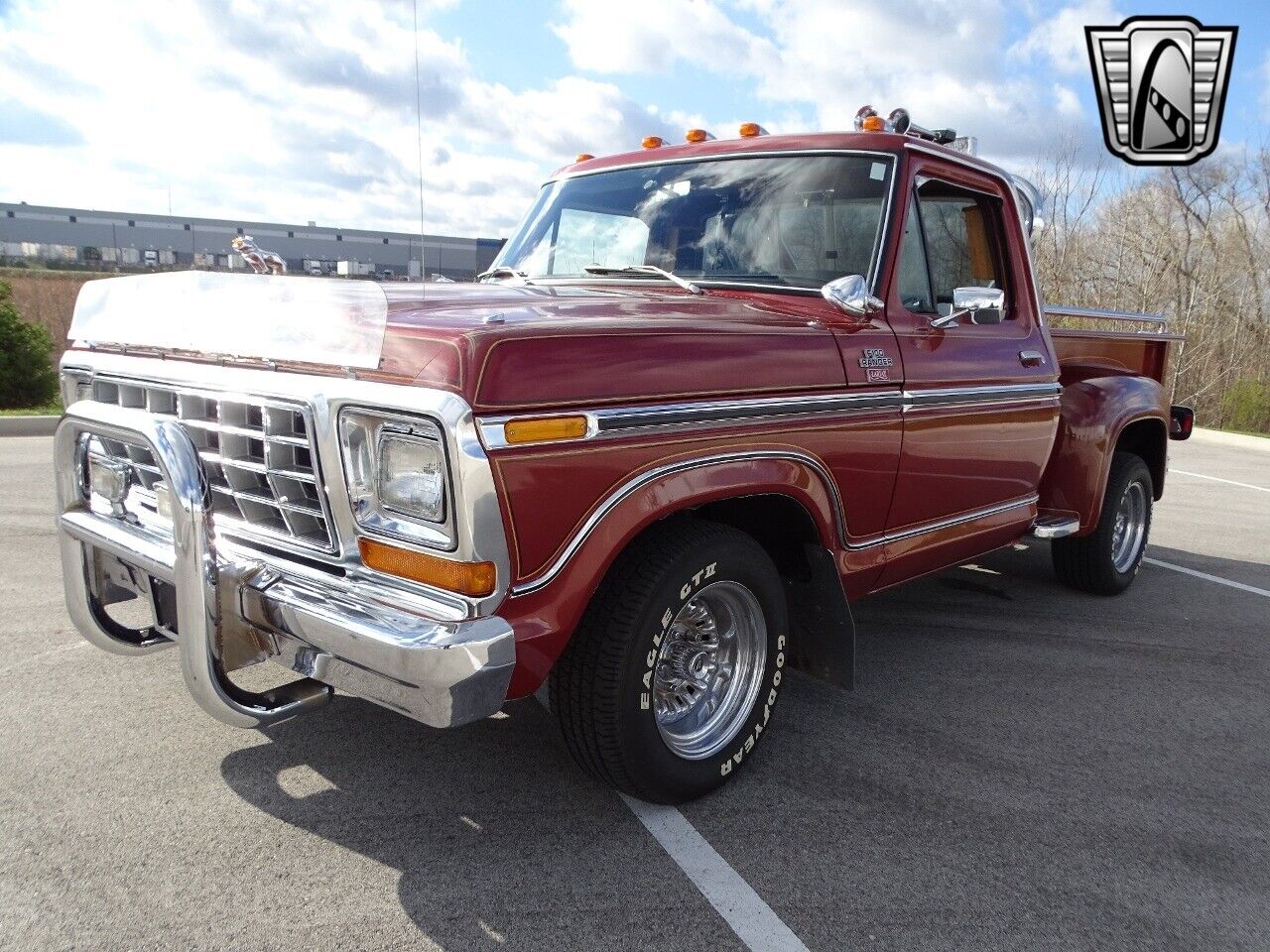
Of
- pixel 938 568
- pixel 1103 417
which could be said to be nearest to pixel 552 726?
pixel 938 568

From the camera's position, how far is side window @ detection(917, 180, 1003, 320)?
3.88 metres

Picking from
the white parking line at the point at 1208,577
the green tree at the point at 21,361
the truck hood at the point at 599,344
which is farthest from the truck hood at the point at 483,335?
the green tree at the point at 21,361

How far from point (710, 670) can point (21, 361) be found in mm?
12727

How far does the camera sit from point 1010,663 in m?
4.36

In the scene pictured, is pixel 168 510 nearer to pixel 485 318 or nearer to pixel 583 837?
pixel 485 318

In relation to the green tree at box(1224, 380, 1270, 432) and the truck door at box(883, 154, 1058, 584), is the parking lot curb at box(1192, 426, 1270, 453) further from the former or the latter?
the truck door at box(883, 154, 1058, 584)

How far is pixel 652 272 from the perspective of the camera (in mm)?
3705

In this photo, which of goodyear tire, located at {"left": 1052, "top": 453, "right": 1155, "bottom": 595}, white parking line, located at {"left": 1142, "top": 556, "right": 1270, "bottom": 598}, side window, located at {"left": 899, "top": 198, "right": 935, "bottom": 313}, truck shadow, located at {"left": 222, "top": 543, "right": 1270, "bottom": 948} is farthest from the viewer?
white parking line, located at {"left": 1142, "top": 556, "right": 1270, "bottom": 598}

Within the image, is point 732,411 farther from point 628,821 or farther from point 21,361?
point 21,361

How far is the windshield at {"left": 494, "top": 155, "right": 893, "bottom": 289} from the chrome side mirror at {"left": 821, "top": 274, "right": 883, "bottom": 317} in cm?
25

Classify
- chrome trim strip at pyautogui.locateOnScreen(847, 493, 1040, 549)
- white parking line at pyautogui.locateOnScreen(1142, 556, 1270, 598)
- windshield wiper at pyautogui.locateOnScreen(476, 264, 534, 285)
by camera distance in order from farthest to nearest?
white parking line at pyautogui.locateOnScreen(1142, 556, 1270, 598) < windshield wiper at pyautogui.locateOnScreen(476, 264, 534, 285) < chrome trim strip at pyautogui.locateOnScreen(847, 493, 1040, 549)

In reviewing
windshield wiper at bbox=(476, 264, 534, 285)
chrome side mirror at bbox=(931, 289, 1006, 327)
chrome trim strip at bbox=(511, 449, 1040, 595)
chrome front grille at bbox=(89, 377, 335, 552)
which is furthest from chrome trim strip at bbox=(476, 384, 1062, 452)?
windshield wiper at bbox=(476, 264, 534, 285)

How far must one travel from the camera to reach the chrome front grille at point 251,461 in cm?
247
